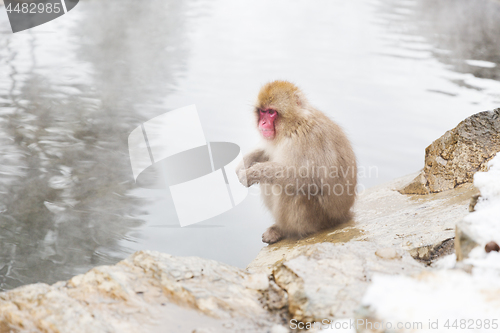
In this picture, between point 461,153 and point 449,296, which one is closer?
point 449,296

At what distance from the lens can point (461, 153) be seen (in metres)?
3.52

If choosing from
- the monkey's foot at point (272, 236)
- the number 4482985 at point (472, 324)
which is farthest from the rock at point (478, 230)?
the monkey's foot at point (272, 236)

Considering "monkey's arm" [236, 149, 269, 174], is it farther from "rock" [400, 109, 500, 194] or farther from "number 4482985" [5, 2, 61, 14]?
"number 4482985" [5, 2, 61, 14]

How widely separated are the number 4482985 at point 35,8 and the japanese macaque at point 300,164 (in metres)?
8.34

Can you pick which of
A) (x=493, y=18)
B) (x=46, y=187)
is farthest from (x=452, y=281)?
(x=493, y=18)

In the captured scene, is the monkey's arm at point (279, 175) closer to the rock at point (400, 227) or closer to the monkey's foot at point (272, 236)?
the rock at point (400, 227)

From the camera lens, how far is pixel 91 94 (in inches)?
260

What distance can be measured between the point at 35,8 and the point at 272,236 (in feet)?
29.7

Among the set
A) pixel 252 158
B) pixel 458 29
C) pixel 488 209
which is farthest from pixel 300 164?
pixel 458 29

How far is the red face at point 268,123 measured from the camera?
10.7ft

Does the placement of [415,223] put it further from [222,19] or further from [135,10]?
[135,10]

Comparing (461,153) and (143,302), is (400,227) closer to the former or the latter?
(461,153)

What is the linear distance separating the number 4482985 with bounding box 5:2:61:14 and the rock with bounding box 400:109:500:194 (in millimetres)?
9022

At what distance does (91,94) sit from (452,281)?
6035 millimetres
